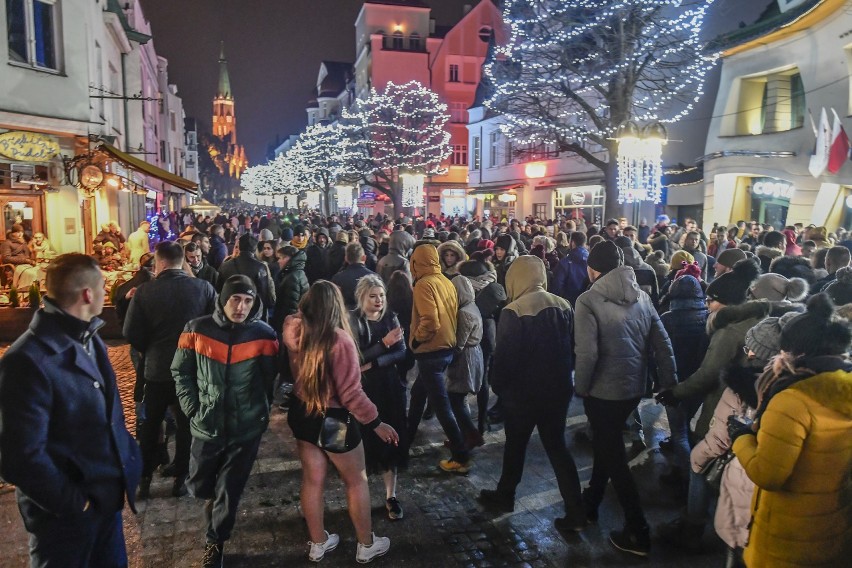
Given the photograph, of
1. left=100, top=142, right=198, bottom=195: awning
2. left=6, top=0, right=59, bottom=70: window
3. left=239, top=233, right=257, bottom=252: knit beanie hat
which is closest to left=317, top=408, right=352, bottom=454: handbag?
left=239, top=233, right=257, bottom=252: knit beanie hat

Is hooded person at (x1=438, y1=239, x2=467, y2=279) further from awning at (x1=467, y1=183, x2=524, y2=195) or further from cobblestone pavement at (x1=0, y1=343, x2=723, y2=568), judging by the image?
awning at (x1=467, y1=183, x2=524, y2=195)

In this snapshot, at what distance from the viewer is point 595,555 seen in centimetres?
420

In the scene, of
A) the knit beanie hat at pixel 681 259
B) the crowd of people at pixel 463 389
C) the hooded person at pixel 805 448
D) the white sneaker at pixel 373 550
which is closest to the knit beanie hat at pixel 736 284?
the crowd of people at pixel 463 389

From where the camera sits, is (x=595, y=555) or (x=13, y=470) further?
(x=595, y=555)

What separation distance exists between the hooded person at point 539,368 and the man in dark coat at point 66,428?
258 centimetres

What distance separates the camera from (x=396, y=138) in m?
37.9

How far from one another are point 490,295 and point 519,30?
14627mm

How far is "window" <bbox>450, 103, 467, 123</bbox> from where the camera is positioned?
161ft

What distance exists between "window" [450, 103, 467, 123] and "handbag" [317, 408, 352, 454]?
47.3 metres

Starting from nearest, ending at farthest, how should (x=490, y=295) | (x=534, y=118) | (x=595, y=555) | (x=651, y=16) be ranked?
(x=595, y=555)
(x=490, y=295)
(x=651, y=16)
(x=534, y=118)

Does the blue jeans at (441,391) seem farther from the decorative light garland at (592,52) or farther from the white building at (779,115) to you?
the white building at (779,115)

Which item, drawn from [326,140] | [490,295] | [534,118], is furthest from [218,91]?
[490,295]

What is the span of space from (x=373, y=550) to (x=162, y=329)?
2.49 m

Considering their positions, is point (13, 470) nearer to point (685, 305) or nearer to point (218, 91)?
point (685, 305)
